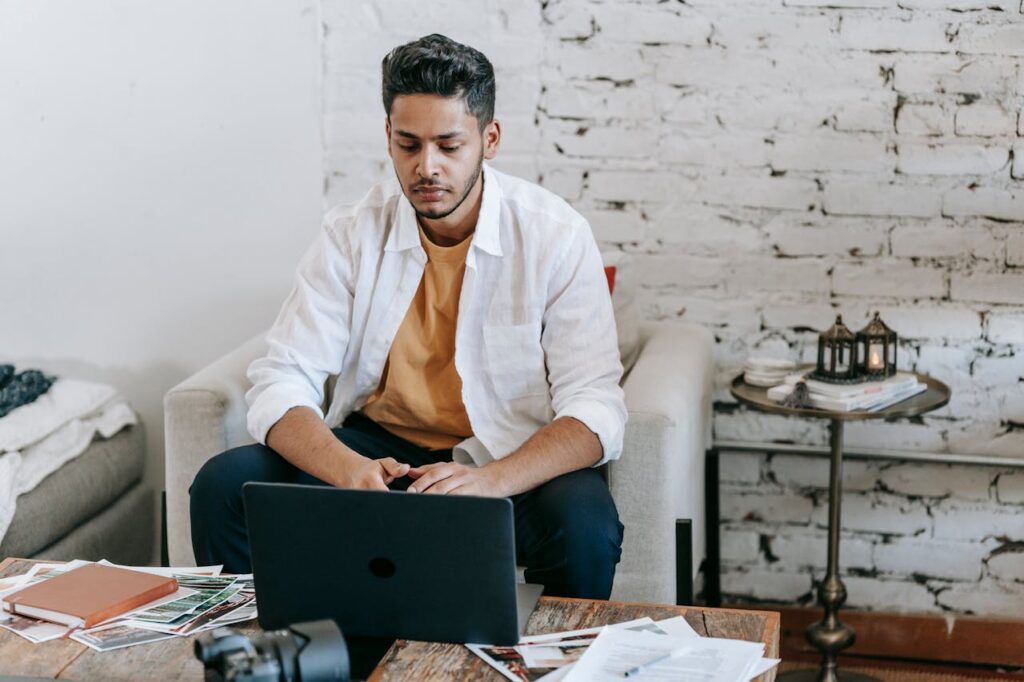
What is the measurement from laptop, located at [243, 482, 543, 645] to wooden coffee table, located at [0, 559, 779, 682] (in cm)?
4

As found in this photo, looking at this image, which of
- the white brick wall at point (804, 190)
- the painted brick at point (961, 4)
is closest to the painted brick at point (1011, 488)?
the white brick wall at point (804, 190)

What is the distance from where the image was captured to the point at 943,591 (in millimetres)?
2783

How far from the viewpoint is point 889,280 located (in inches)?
106

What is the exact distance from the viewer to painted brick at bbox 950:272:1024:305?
8.64 feet

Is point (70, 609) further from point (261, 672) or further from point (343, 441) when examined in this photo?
point (343, 441)

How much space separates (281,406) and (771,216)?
1146 millimetres

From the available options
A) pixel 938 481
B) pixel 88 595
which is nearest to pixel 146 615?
pixel 88 595

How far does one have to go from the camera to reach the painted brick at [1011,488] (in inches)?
106

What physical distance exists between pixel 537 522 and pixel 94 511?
113 centimetres

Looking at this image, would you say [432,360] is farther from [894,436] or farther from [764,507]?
[894,436]

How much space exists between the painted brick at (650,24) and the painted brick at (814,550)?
1.07 metres

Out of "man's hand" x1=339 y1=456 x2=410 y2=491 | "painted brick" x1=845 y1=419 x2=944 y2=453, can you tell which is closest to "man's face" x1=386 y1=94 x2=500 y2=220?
"man's hand" x1=339 y1=456 x2=410 y2=491

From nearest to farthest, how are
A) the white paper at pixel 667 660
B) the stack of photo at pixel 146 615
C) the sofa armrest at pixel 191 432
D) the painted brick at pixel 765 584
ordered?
the white paper at pixel 667 660
the stack of photo at pixel 146 615
the sofa armrest at pixel 191 432
the painted brick at pixel 765 584

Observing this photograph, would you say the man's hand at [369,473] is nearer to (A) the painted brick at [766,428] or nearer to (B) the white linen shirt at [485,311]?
(B) the white linen shirt at [485,311]
